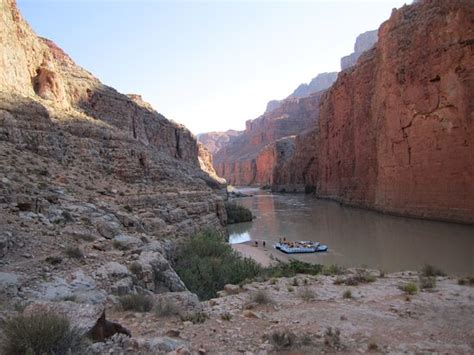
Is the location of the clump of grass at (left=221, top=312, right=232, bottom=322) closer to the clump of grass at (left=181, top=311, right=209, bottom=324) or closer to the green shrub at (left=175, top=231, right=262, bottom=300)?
the clump of grass at (left=181, top=311, right=209, bottom=324)

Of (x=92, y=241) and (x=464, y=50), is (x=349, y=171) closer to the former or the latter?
(x=464, y=50)

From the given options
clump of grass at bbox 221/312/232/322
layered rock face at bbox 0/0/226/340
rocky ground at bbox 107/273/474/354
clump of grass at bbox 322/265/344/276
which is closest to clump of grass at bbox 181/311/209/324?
rocky ground at bbox 107/273/474/354

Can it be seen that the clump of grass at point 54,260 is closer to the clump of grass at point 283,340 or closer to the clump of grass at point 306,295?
the clump of grass at point 283,340

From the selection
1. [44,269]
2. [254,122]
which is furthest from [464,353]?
[254,122]

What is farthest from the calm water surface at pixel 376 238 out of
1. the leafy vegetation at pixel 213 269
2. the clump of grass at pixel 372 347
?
the clump of grass at pixel 372 347

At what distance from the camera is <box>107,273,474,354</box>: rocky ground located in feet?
16.8

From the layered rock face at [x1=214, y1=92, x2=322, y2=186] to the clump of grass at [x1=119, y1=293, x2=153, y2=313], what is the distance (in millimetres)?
100788

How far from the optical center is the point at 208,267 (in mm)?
11266

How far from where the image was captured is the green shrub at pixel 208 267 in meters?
10.3

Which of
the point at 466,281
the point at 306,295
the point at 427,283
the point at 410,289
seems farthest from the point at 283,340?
the point at 466,281

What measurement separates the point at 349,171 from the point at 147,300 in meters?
43.5

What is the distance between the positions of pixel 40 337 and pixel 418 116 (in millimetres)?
31115

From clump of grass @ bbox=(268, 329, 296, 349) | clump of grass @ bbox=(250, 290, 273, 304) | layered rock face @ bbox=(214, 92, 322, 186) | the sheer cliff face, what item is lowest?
clump of grass @ bbox=(250, 290, 273, 304)

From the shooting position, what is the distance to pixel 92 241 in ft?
28.5
